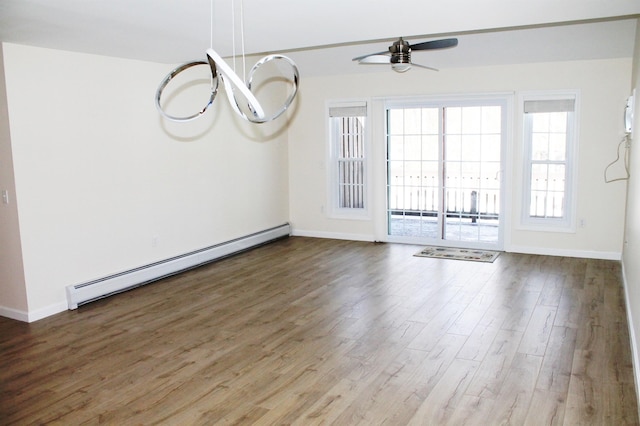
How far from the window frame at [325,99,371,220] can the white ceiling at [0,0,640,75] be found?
284 centimetres

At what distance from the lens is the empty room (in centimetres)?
362

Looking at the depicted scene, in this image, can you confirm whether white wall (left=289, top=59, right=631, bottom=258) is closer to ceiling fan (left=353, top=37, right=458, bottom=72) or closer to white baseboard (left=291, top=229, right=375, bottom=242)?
white baseboard (left=291, top=229, right=375, bottom=242)

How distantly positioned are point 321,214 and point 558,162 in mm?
3592

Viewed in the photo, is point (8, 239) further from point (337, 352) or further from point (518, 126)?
point (518, 126)

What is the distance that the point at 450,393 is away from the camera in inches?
137

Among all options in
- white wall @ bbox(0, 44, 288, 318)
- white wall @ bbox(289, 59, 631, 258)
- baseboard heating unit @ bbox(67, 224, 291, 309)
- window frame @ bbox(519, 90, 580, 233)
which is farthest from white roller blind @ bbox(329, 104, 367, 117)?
window frame @ bbox(519, 90, 580, 233)

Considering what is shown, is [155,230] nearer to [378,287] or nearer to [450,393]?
[378,287]

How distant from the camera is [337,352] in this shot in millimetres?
4176

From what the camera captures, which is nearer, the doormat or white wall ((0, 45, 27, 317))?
white wall ((0, 45, 27, 317))

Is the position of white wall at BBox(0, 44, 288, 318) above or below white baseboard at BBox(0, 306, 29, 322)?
above

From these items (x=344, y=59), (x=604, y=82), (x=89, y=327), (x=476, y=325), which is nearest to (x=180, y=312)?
(x=89, y=327)

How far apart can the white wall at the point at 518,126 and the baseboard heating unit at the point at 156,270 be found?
4.88 feet

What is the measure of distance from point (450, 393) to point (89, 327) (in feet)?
10.4

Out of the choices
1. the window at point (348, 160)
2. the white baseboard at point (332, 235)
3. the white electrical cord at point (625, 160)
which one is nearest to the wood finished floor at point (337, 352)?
the white electrical cord at point (625, 160)
